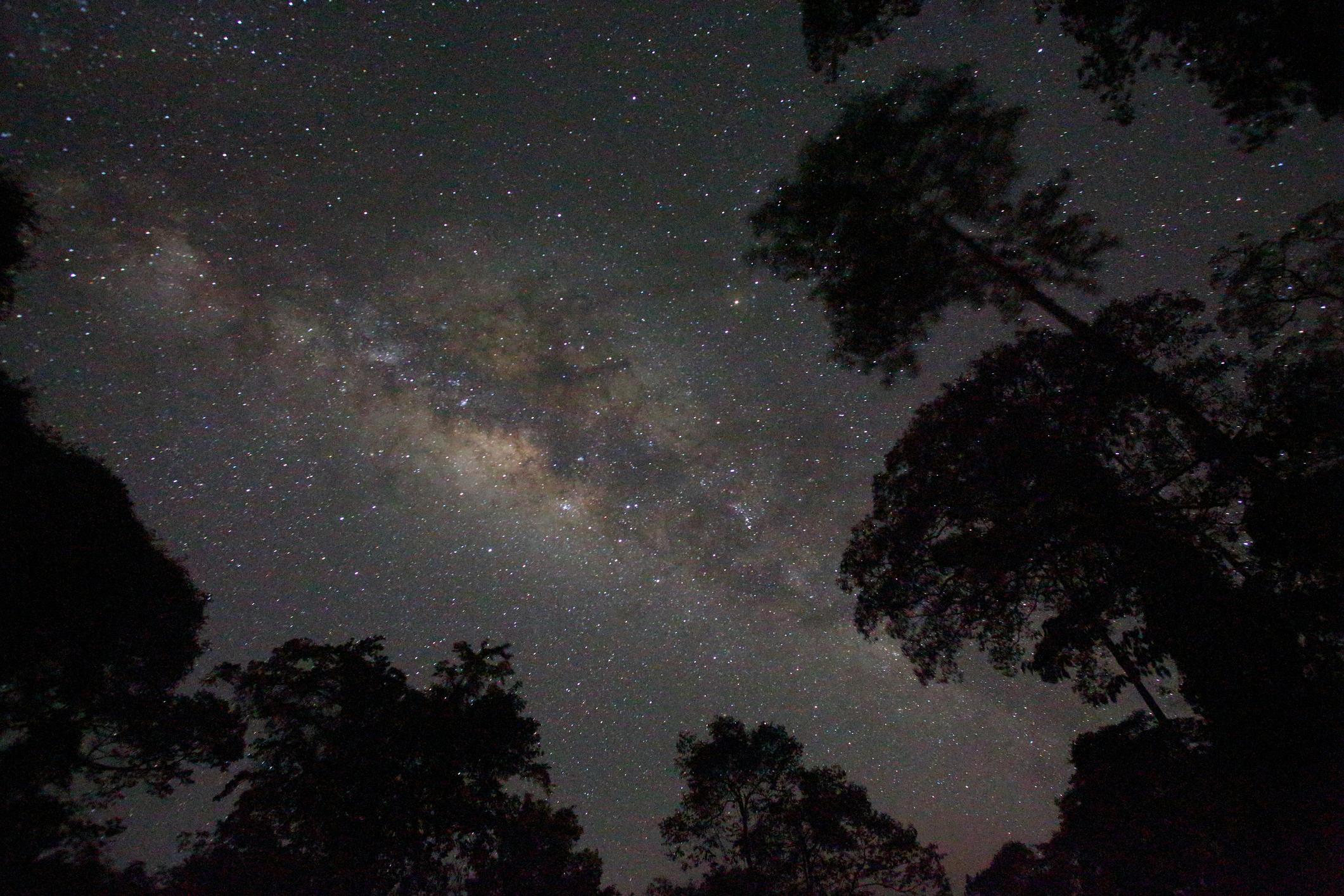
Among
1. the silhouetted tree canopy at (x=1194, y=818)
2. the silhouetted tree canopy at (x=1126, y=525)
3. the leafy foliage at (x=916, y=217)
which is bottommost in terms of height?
the silhouetted tree canopy at (x=1194, y=818)

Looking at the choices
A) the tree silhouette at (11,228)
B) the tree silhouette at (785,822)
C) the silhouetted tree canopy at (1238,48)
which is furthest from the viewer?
the tree silhouette at (785,822)

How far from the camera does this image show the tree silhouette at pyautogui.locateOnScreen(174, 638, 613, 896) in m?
13.1

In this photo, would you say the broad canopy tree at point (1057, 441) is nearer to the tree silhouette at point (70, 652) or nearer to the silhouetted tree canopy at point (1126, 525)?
the silhouetted tree canopy at point (1126, 525)

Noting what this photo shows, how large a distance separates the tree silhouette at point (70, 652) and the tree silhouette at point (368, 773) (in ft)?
5.19

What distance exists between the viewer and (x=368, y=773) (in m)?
13.4

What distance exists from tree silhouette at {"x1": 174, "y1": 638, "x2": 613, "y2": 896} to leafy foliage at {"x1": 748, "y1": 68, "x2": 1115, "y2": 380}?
47.0ft

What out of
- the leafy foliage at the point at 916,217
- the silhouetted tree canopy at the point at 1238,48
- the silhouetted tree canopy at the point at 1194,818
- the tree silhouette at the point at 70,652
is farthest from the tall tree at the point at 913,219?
the tree silhouette at the point at 70,652

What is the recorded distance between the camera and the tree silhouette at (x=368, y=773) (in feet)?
43.0

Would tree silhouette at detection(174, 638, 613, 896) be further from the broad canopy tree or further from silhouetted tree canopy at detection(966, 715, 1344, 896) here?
silhouetted tree canopy at detection(966, 715, 1344, 896)

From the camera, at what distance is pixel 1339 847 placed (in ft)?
25.3

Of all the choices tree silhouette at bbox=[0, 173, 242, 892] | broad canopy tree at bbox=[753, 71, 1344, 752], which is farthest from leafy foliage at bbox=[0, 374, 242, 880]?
broad canopy tree at bbox=[753, 71, 1344, 752]

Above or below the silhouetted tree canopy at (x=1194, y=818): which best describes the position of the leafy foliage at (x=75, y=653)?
above

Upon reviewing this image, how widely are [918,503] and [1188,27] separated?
26.2 feet

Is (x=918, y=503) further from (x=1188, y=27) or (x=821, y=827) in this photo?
(x=821, y=827)
